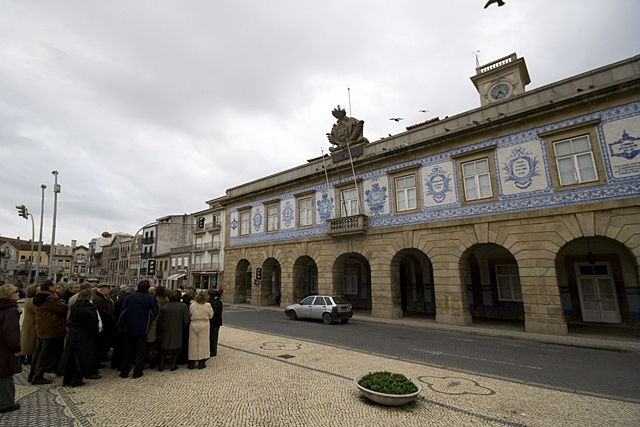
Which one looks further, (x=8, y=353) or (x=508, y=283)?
(x=508, y=283)

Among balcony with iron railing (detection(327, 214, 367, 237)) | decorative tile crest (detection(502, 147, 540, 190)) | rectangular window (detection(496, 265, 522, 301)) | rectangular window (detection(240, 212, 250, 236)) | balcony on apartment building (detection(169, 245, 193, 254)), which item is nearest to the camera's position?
decorative tile crest (detection(502, 147, 540, 190))

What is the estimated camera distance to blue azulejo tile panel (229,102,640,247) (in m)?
12.4

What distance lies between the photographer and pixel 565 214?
1330cm

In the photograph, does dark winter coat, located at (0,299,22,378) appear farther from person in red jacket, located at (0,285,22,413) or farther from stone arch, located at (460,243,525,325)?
stone arch, located at (460,243,525,325)

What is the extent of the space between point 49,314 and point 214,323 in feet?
11.8

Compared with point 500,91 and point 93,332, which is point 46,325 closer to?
point 93,332

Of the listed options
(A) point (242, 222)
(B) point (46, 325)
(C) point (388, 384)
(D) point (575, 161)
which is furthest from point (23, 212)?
(D) point (575, 161)

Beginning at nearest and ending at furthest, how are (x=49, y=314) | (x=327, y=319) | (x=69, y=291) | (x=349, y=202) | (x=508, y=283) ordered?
(x=49, y=314), (x=69, y=291), (x=327, y=319), (x=508, y=283), (x=349, y=202)

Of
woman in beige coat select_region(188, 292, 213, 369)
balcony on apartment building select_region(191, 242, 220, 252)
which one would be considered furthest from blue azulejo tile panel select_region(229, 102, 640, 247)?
balcony on apartment building select_region(191, 242, 220, 252)

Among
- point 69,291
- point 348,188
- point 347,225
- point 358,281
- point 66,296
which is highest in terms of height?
point 348,188

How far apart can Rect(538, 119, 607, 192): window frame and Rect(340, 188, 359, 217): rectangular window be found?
1020 cm

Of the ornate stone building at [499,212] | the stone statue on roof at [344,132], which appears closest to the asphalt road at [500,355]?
the ornate stone building at [499,212]

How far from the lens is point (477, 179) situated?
15.9m

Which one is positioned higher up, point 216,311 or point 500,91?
point 500,91
